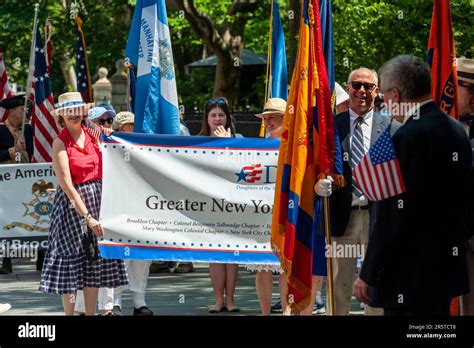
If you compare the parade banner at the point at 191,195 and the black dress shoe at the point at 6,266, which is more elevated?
the parade banner at the point at 191,195

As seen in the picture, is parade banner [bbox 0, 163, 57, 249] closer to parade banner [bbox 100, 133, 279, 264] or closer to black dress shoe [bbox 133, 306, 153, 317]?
black dress shoe [bbox 133, 306, 153, 317]

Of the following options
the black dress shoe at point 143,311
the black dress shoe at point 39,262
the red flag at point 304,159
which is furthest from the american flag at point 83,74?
the red flag at point 304,159

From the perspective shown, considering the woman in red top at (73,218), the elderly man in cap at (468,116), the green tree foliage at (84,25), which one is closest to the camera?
the elderly man in cap at (468,116)

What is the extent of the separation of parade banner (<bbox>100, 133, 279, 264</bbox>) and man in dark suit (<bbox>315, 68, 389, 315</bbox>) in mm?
1107

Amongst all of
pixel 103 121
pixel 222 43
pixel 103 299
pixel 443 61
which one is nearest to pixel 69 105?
pixel 103 299

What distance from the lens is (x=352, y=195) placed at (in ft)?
29.3

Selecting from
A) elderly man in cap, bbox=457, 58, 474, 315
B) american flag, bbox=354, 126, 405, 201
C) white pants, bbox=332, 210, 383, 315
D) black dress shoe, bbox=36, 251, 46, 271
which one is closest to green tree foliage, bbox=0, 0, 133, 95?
black dress shoe, bbox=36, 251, 46, 271

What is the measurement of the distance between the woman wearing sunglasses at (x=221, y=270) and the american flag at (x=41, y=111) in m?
4.72

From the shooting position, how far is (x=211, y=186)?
1022cm

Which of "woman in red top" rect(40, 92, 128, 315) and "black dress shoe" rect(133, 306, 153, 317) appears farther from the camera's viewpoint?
"black dress shoe" rect(133, 306, 153, 317)

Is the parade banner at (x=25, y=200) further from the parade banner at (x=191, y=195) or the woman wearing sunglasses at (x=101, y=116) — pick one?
the parade banner at (x=191, y=195)

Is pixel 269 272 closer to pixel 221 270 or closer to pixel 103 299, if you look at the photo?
pixel 221 270

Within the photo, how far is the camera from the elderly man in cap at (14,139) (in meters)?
14.9

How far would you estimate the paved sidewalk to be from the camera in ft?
36.7
